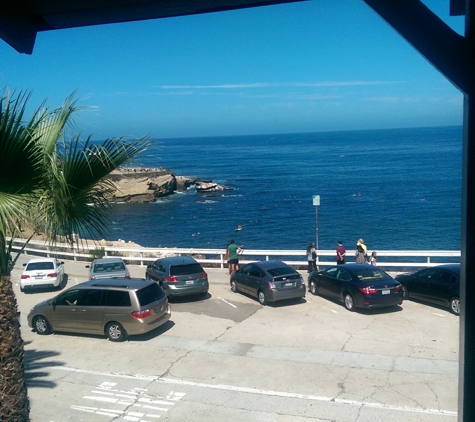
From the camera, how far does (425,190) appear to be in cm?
7825

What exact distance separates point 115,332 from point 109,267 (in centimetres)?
639

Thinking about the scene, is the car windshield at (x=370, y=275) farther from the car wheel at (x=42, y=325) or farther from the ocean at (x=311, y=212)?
the ocean at (x=311, y=212)

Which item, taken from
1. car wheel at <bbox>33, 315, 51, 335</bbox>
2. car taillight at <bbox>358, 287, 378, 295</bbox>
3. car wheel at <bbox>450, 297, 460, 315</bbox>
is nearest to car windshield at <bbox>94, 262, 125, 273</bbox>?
car wheel at <bbox>33, 315, 51, 335</bbox>

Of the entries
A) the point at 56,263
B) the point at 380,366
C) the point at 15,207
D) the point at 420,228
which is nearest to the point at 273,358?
the point at 380,366

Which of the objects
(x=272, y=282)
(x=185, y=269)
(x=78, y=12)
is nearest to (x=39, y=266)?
(x=185, y=269)

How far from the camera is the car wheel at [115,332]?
13586 mm

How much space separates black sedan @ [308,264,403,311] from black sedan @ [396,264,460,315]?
1.05 metres

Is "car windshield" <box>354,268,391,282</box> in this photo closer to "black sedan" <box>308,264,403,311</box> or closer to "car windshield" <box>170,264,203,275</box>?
"black sedan" <box>308,264,403,311</box>

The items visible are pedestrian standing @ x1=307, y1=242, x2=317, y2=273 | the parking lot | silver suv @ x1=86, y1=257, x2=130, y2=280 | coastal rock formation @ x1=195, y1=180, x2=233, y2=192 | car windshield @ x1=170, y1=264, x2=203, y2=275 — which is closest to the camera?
the parking lot

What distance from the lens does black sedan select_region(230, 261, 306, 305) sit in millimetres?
16219

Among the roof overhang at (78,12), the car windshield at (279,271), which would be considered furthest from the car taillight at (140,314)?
the roof overhang at (78,12)

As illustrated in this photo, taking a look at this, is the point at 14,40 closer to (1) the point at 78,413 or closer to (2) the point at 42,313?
(1) the point at 78,413

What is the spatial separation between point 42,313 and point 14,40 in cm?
1236

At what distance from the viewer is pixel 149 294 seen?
13781 millimetres
